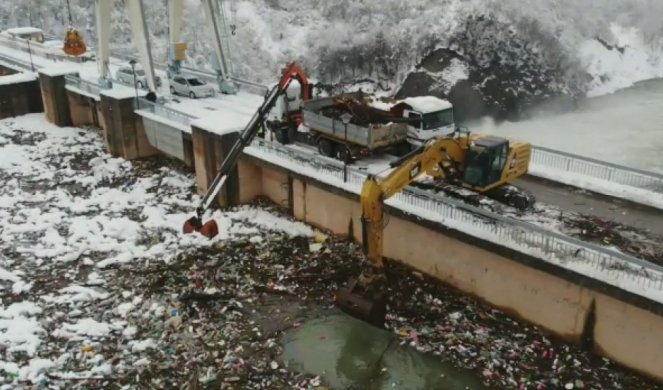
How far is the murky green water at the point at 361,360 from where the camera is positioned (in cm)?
1095

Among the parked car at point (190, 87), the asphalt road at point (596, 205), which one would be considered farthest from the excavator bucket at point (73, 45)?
the asphalt road at point (596, 205)

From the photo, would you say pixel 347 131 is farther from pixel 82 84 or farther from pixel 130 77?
pixel 82 84

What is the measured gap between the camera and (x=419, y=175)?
490 inches

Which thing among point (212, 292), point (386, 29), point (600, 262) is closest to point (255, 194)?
point (212, 292)

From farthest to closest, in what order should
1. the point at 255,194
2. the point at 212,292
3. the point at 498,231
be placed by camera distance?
the point at 255,194, the point at 212,292, the point at 498,231

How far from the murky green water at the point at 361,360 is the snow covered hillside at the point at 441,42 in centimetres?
2605

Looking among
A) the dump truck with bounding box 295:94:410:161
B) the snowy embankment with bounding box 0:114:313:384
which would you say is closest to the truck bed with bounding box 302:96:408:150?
the dump truck with bounding box 295:94:410:161

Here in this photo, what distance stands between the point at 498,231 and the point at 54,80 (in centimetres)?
2144

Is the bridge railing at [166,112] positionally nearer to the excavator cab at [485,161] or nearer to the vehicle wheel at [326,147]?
the vehicle wheel at [326,147]

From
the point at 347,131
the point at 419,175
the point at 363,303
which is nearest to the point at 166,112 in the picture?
the point at 347,131

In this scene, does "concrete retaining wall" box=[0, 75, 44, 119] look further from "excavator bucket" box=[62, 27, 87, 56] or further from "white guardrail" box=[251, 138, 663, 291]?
"white guardrail" box=[251, 138, 663, 291]

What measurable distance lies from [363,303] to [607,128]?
26.3 meters

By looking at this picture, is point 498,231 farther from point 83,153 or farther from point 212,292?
point 83,153

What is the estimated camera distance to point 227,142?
17391mm
